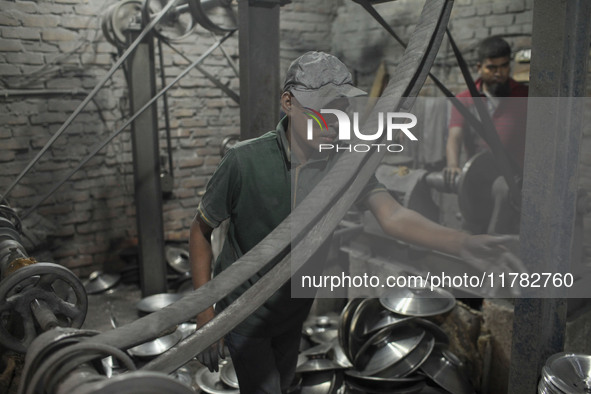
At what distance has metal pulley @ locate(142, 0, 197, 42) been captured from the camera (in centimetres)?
356

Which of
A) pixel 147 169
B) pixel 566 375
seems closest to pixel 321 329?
pixel 147 169

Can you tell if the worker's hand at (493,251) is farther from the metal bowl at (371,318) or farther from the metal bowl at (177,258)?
the metal bowl at (177,258)

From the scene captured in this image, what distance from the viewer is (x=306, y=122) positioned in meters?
1.75

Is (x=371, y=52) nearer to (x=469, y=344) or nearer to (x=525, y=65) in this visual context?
(x=525, y=65)

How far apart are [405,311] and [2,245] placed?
202 cm

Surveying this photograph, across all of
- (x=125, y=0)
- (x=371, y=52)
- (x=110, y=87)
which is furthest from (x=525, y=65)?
(x=110, y=87)

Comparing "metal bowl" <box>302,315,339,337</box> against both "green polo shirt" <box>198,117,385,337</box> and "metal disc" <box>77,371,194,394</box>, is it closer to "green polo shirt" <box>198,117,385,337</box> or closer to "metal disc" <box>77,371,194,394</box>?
"green polo shirt" <box>198,117,385,337</box>

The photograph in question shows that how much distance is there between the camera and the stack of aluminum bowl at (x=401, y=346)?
274 centimetres

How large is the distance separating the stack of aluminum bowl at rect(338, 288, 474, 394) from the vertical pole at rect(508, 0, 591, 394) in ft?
3.29

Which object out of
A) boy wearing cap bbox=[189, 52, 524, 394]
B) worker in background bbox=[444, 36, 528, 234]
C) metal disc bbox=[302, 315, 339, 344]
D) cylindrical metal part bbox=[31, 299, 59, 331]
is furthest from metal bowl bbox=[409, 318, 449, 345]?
cylindrical metal part bbox=[31, 299, 59, 331]

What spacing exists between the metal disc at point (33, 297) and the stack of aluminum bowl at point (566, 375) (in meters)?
1.46

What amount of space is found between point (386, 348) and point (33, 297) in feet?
6.31

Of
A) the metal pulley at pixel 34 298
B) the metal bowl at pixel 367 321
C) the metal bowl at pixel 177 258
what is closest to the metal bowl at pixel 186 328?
the metal bowl at pixel 177 258

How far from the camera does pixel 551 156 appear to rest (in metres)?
1.66
